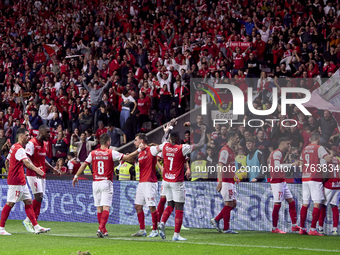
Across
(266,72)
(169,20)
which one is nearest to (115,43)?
(169,20)

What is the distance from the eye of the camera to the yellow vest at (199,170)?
13.2 meters

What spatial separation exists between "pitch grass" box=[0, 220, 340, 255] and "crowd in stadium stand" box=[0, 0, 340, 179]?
334 centimetres

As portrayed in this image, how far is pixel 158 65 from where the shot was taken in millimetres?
18266

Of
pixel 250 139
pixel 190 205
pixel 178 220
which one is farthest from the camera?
pixel 250 139

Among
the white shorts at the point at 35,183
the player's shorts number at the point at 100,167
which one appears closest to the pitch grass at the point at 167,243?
the white shorts at the point at 35,183

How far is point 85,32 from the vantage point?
2325cm

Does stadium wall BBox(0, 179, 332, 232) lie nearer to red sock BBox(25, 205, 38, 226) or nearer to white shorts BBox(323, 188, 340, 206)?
white shorts BBox(323, 188, 340, 206)

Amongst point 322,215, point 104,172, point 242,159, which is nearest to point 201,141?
point 242,159

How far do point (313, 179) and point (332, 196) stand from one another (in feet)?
1.91

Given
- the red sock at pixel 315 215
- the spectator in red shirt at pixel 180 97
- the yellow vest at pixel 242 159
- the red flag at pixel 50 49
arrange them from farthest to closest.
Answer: the red flag at pixel 50 49, the spectator in red shirt at pixel 180 97, the yellow vest at pixel 242 159, the red sock at pixel 315 215

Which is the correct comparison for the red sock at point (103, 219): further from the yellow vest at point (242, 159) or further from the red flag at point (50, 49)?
the red flag at point (50, 49)

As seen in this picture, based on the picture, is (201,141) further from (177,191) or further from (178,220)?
(178,220)

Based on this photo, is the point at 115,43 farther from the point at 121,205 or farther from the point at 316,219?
the point at 316,219

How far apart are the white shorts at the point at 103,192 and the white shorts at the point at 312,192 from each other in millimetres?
4233
